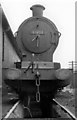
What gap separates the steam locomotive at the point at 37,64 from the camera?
697 centimetres

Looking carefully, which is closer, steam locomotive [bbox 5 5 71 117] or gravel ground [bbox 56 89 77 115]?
gravel ground [bbox 56 89 77 115]

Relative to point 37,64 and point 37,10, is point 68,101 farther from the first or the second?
point 37,10

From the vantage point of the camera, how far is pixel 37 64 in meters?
7.42

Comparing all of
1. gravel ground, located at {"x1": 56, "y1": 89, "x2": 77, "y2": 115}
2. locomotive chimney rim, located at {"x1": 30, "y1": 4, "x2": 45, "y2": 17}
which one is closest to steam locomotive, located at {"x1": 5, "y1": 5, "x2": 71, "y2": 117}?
locomotive chimney rim, located at {"x1": 30, "y1": 4, "x2": 45, "y2": 17}

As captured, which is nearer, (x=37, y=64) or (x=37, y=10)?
(x=37, y=64)

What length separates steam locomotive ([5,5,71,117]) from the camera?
697 centimetres

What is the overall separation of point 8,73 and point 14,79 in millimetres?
228

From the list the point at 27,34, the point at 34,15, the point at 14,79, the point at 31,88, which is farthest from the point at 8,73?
the point at 34,15

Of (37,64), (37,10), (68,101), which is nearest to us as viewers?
(37,64)

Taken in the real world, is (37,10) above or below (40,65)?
above

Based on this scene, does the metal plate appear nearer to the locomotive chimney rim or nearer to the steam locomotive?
the steam locomotive

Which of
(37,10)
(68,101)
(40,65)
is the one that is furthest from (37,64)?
(37,10)

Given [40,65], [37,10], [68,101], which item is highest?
[37,10]

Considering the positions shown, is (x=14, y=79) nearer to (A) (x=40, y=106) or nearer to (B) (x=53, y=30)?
(A) (x=40, y=106)
